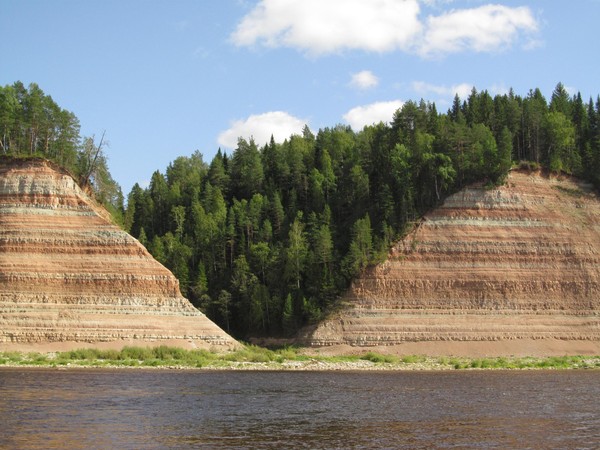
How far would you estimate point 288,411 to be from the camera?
34.7 metres

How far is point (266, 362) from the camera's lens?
66.9 metres

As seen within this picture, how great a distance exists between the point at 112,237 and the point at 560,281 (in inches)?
1853

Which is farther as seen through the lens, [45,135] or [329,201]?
[329,201]

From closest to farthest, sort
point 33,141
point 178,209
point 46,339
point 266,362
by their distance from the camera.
A: point 46,339 → point 266,362 → point 33,141 → point 178,209

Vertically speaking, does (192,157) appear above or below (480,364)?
above

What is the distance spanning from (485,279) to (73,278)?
41906 millimetres

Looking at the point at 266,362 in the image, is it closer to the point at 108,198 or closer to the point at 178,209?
the point at 108,198

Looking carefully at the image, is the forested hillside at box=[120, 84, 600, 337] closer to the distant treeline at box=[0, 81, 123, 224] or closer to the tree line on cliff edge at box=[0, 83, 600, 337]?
the tree line on cliff edge at box=[0, 83, 600, 337]

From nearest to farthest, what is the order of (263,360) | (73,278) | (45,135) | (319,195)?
(73,278) → (263,360) → (45,135) → (319,195)

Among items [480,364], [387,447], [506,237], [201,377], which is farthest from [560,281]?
[387,447]

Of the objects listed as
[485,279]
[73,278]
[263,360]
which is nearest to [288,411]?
[263,360]

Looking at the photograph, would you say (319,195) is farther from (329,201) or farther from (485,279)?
(485,279)

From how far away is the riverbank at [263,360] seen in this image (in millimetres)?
→ 59875

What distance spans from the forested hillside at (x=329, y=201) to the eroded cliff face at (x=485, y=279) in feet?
9.11
